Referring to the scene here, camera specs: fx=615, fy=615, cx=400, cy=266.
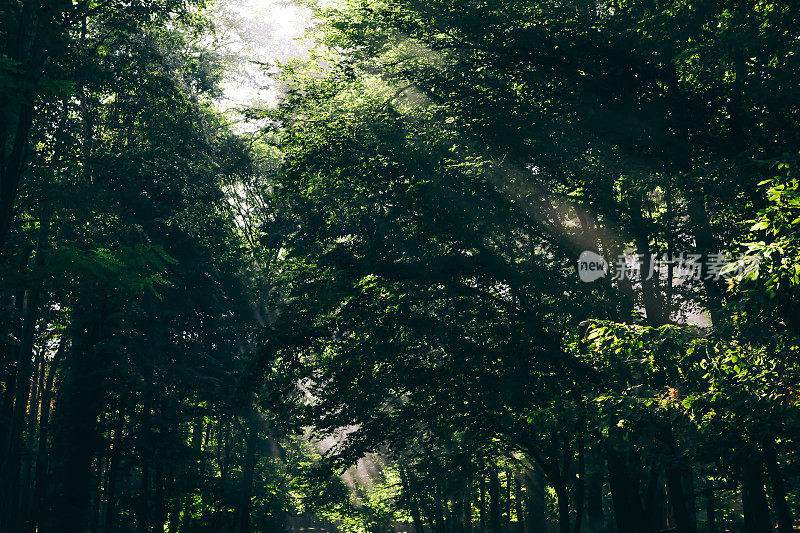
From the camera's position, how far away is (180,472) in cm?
2369

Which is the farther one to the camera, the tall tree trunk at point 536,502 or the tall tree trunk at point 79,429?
the tall tree trunk at point 536,502

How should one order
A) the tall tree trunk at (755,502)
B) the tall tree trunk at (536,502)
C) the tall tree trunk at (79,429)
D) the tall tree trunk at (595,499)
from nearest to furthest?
1. the tall tree trunk at (755,502)
2. the tall tree trunk at (595,499)
3. the tall tree trunk at (79,429)
4. the tall tree trunk at (536,502)

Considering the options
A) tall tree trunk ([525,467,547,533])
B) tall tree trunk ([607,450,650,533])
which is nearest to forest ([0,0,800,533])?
tall tree trunk ([607,450,650,533])

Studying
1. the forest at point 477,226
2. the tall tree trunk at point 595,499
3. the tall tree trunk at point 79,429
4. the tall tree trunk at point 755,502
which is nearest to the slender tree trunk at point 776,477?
the forest at point 477,226

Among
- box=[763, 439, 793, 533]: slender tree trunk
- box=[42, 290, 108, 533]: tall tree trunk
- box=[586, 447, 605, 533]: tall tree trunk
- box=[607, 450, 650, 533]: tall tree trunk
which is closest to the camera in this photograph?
box=[763, 439, 793, 533]: slender tree trunk

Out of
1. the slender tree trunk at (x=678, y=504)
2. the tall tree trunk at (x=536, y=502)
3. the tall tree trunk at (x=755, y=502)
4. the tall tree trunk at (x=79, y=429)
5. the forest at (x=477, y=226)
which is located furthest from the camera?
the tall tree trunk at (x=536, y=502)

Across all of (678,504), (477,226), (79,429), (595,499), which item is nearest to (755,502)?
(678,504)

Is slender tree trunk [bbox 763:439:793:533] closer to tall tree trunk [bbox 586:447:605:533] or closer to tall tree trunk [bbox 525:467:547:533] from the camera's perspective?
tall tree trunk [bbox 586:447:605:533]

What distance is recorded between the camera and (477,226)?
1269 centimetres

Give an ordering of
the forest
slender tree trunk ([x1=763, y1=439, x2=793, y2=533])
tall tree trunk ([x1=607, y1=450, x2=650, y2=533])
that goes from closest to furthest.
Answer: slender tree trunk ([x1=763, y1=439, x2=793, y2=533]) → the forest → tall tree trunk ([x1=607, y1=450, x2=650, y2=533])

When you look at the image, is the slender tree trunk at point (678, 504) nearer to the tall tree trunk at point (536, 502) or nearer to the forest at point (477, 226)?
the forest at point (477, 226)

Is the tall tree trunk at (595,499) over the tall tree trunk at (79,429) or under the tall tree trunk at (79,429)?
under

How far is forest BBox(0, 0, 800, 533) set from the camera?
8070 mm

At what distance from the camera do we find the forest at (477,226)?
26.5 ft
